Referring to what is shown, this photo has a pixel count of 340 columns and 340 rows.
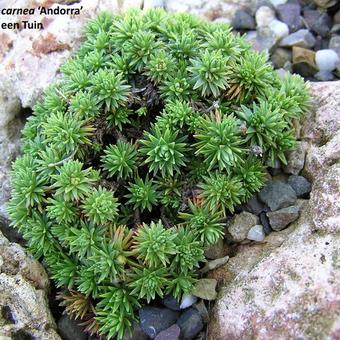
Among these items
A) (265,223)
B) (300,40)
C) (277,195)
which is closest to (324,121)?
(277,195)

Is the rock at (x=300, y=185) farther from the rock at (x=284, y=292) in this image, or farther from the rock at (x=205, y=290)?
the rock at (x=205, y=290)

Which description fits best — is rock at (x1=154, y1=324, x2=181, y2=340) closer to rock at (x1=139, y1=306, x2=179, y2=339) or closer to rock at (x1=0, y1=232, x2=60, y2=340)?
rock at (x1=139, y1=306, x2=179, y2=339)

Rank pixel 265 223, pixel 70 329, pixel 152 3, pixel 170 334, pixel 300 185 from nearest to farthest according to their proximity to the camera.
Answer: pixel 170 334, pixel 70 329, pixel 265 223, pixel 300 185, pixel 152 3

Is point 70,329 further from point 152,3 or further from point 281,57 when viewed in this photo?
point 281,57

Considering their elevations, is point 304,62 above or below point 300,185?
above

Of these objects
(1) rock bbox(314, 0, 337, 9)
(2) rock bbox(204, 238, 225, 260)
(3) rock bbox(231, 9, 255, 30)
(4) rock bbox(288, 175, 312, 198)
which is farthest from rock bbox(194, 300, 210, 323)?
(1) rock bbox(314, 0, 337, 9)

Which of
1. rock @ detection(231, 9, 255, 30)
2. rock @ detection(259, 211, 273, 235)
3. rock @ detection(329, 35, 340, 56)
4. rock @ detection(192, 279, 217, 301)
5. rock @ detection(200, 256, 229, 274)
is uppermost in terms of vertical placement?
rock @ detection(231, 9, 255, 30)
